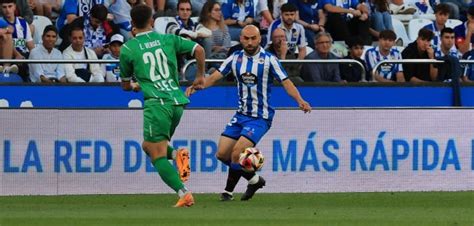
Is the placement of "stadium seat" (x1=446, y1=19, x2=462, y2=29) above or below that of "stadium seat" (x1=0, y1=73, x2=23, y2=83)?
above

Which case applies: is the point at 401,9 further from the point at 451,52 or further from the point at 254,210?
the point at 254,210

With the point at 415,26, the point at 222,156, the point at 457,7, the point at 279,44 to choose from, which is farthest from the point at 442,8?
the point at 222,156

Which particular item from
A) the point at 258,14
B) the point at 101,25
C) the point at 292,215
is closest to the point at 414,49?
the point at 258,14

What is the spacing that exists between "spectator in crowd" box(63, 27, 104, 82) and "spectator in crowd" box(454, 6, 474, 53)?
5.75 meters

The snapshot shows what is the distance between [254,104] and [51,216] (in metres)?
3.16

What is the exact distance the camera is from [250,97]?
14.8 metres

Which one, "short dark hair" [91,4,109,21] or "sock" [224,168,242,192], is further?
"short dark hair" [91,4,109,21]

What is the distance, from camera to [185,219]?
467 inches

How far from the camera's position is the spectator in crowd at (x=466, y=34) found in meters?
20.7

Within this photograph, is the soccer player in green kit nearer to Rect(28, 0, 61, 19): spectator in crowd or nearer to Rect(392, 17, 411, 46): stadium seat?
Rect(28, 0, 61, 19): spectator in crowd

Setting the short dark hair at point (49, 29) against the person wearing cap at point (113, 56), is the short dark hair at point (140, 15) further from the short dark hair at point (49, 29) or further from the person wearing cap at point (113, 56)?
the short dark hair at point (49, 29)

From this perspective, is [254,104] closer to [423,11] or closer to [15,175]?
[15,175]

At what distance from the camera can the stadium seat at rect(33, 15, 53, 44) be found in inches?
750

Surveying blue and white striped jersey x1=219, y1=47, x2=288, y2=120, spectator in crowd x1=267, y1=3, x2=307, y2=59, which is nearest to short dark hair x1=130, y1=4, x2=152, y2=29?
blue and white striped jersey x1=219, y1=47, x2=288, y2=120
